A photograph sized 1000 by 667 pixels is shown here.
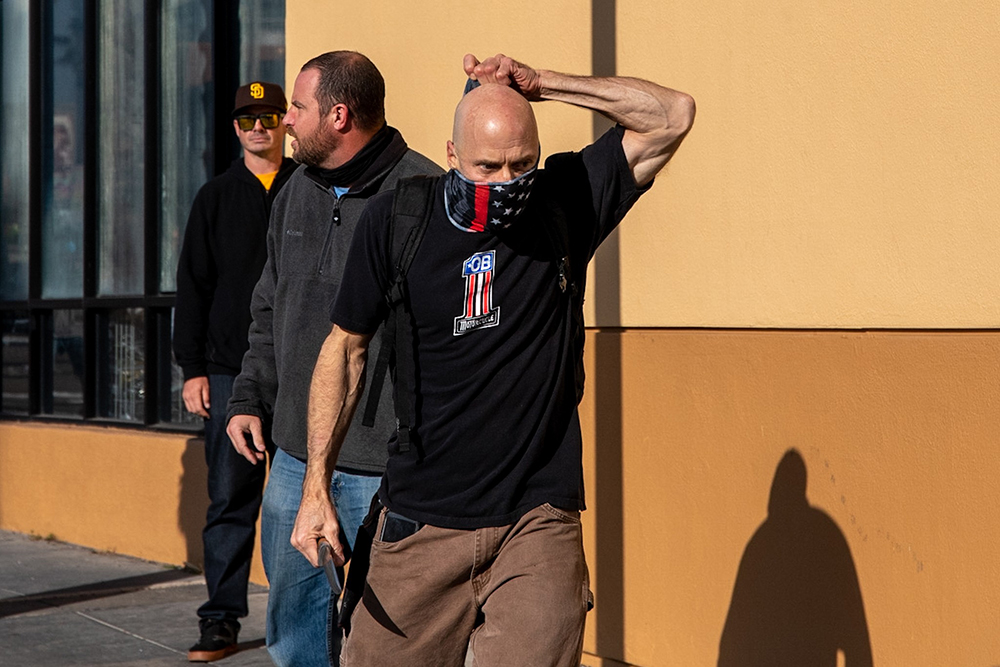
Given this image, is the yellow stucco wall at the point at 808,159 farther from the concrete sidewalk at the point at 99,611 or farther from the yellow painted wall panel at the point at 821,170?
the concrete sidewalk at the point at 99,611

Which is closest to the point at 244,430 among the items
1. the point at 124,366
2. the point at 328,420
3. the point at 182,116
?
the point at 328,420

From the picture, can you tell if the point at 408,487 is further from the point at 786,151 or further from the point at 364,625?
the point at 786,151

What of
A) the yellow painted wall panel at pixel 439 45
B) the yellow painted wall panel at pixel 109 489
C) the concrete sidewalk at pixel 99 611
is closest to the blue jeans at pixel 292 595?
the concrete sidewalk at pixel 99 611

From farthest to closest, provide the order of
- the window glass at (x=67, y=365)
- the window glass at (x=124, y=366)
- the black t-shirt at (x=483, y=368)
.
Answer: the window glass at (x=67, y=365), the window glass at (x=124, y=366), the black t-shirt at (x=483, y=368)

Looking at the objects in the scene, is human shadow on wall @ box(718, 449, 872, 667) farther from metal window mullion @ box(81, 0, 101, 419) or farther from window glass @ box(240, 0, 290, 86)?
metal window mullion @ box(81, 0, 101, 419)

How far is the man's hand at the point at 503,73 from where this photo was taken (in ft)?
11.2

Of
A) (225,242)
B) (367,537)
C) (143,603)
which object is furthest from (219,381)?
(367,537)

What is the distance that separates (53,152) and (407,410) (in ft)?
24.1

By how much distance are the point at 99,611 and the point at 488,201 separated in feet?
14.9

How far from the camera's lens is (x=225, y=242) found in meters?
6.18

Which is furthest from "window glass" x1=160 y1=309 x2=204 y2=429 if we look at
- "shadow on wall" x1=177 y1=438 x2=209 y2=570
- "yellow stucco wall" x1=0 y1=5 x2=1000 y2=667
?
"yellow stucco wall" x1=0 y1=5 x2=1000 y2=667

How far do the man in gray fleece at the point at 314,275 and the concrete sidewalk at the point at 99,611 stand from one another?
5.53ft

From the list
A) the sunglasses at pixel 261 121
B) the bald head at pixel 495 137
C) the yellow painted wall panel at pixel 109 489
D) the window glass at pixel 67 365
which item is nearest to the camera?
the bald head at pixel 495 137

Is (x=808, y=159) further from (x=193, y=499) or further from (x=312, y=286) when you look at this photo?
(x=193, y=499)
